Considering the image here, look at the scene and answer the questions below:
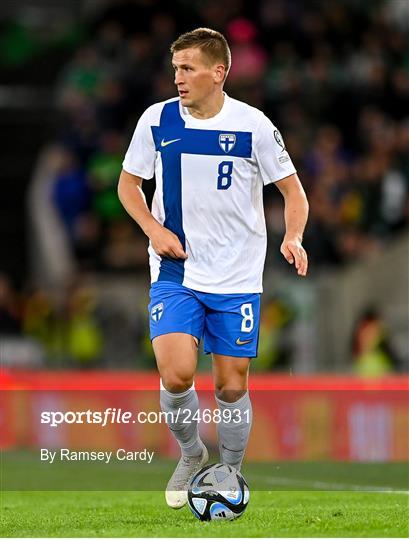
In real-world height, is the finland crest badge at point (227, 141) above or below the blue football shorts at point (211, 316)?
above

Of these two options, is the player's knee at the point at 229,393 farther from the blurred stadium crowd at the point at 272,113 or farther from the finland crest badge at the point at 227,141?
the blurred stadium crowd at the point at 272,113

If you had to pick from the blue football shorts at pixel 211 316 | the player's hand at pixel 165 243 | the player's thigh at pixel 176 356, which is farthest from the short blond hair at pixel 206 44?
the player's thigh at pixel 176 356

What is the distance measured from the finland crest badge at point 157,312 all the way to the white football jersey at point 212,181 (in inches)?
6.7

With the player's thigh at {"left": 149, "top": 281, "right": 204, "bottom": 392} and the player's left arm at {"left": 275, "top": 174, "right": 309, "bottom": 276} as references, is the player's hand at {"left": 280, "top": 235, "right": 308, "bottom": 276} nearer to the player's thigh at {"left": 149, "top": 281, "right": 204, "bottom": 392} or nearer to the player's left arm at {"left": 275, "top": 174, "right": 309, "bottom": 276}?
the player's left arm at {"left": 275, "top": 174, "right": 309, "bottom": 276}

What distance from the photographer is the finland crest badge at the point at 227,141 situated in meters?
7.61

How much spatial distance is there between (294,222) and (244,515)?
1.52m

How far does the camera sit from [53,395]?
50.8 feet

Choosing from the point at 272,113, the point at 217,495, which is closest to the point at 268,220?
the point at 272,113

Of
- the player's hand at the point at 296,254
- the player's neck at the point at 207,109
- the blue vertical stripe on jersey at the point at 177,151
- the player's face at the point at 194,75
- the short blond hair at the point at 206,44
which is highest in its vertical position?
the short blond hair at the point at 206,44

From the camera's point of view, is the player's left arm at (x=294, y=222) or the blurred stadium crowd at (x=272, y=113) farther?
the blurred stadium crowd at (x=272, y=113)

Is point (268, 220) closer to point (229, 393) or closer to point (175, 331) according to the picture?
point (229, 393)

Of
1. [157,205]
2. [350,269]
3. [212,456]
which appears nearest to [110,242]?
[350,269]

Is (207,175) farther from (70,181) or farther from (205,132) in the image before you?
(70,181)

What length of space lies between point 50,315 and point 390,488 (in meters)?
7.82
